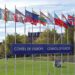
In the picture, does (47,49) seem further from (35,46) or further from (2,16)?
(2,16)

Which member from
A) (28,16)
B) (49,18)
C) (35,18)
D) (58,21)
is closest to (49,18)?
(49,18)

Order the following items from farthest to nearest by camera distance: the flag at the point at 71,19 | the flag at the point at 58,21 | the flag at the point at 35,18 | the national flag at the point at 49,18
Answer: the flag at the point at 71,19, the flag at the point at 58,21, the national flag at the point at 49,18, the flag at the point at 35,18

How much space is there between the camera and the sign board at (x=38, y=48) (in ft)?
66.6

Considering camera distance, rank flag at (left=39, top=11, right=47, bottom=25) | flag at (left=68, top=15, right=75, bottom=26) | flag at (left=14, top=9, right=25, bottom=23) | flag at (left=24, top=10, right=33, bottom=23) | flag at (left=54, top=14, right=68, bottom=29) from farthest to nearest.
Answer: flag at (left=68, top=15, right=75, bottom=26) → flag at (left=54, top=14, right=68, bottom=29) → flag at (left=39, top=11, right=47, bottom=25) → flag at (left=24, top=10, right=33, bottom=23) → flag at (left=14, top=9, right=25, bottom=23)

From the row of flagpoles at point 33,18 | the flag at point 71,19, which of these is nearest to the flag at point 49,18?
the row of flagpoles at point 33,18

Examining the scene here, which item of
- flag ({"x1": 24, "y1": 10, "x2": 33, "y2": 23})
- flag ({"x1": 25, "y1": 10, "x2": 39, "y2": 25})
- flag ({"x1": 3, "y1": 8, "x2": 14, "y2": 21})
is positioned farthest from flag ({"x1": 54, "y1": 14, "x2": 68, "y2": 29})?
flag ({"x1": 3, "y1": 8, "x2": 14, "y2": 21})

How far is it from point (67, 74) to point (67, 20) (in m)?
4.89

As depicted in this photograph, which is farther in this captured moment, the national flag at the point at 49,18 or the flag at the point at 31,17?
the national flag at the point at 49,18

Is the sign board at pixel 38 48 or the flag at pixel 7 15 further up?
the flag at pixel 7 15

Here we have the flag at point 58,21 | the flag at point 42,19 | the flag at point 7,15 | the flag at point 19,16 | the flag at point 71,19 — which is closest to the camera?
the flag at point 7,15

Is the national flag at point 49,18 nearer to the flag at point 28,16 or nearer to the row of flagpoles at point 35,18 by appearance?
the row of flagpoles at point 35,18

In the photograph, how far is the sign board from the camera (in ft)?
66.6

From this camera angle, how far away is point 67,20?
2602 centimetres

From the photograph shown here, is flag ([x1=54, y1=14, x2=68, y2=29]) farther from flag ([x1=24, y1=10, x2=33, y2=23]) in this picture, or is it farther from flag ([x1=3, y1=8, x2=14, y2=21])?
flag ([x1=3, y1=8, x2=14, y2=21])
